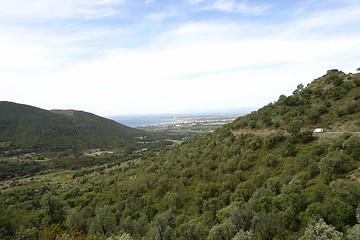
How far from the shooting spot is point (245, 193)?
41.9 m

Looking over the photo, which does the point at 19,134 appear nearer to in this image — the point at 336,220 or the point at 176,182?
the point at 176,182

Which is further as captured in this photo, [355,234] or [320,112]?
[320,112]

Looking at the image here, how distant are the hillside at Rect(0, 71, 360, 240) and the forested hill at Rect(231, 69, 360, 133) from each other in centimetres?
33

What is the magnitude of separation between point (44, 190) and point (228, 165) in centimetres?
9807

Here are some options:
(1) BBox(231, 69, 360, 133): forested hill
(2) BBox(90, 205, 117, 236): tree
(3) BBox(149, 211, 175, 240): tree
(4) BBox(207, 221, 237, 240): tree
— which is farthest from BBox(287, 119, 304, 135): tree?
(2) BBox(90, 205, 117, 236): tree

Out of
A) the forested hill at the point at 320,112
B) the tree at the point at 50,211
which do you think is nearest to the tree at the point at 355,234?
the forested hill at the point at 320,112

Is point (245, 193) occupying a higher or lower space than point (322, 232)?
lower

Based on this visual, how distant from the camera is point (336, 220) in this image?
70.4 feet

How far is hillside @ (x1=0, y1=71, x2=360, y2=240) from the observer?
24.8 m

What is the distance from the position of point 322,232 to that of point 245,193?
2276 cm

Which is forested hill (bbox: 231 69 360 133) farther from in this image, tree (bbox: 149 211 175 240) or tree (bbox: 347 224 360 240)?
tree (bbox: 149 211 175 240)

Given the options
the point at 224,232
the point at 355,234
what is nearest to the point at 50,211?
the point at 224,232

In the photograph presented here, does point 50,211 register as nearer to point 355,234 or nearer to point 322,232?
point 322,232

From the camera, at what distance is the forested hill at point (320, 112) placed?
4988cm
